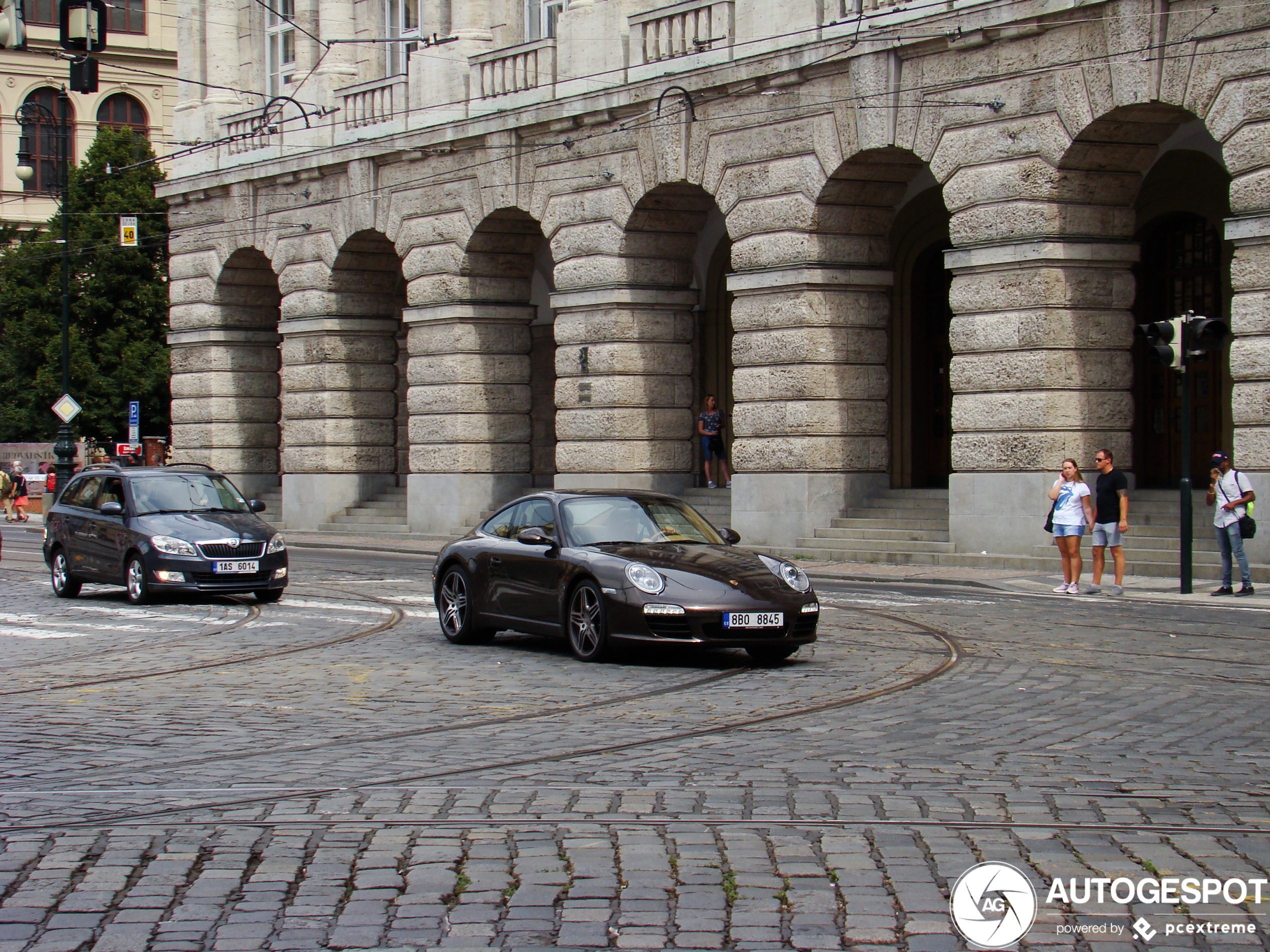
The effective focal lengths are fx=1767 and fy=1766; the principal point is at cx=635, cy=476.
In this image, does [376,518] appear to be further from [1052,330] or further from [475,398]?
[1052,330]

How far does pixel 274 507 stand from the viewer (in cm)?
3825

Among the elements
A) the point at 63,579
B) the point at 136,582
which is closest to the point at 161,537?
the point at 136,582

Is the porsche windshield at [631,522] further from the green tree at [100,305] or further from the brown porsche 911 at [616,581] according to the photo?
the green tree at [100,305]

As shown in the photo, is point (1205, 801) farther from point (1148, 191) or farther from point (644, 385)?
point (644, 385)

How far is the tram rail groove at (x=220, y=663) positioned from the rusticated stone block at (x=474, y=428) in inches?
574

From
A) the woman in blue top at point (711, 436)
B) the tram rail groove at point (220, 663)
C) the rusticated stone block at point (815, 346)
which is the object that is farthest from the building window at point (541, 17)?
the tram rail groove at point (220, 663)

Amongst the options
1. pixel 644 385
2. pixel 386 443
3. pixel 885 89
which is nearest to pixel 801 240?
pixel 885 89

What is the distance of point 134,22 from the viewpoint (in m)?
78.6

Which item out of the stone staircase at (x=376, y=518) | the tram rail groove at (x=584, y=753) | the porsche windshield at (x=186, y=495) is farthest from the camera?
the stone staircase at (x=376, y=518)

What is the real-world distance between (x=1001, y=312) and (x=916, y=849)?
17277 mm

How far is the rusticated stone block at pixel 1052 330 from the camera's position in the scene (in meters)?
22.7

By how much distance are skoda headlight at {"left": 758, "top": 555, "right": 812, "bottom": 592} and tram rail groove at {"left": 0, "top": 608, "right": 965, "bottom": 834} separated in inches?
46.1

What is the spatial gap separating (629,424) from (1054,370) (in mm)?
8441

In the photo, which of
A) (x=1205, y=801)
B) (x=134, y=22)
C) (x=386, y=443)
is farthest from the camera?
(x=134, y=22)
